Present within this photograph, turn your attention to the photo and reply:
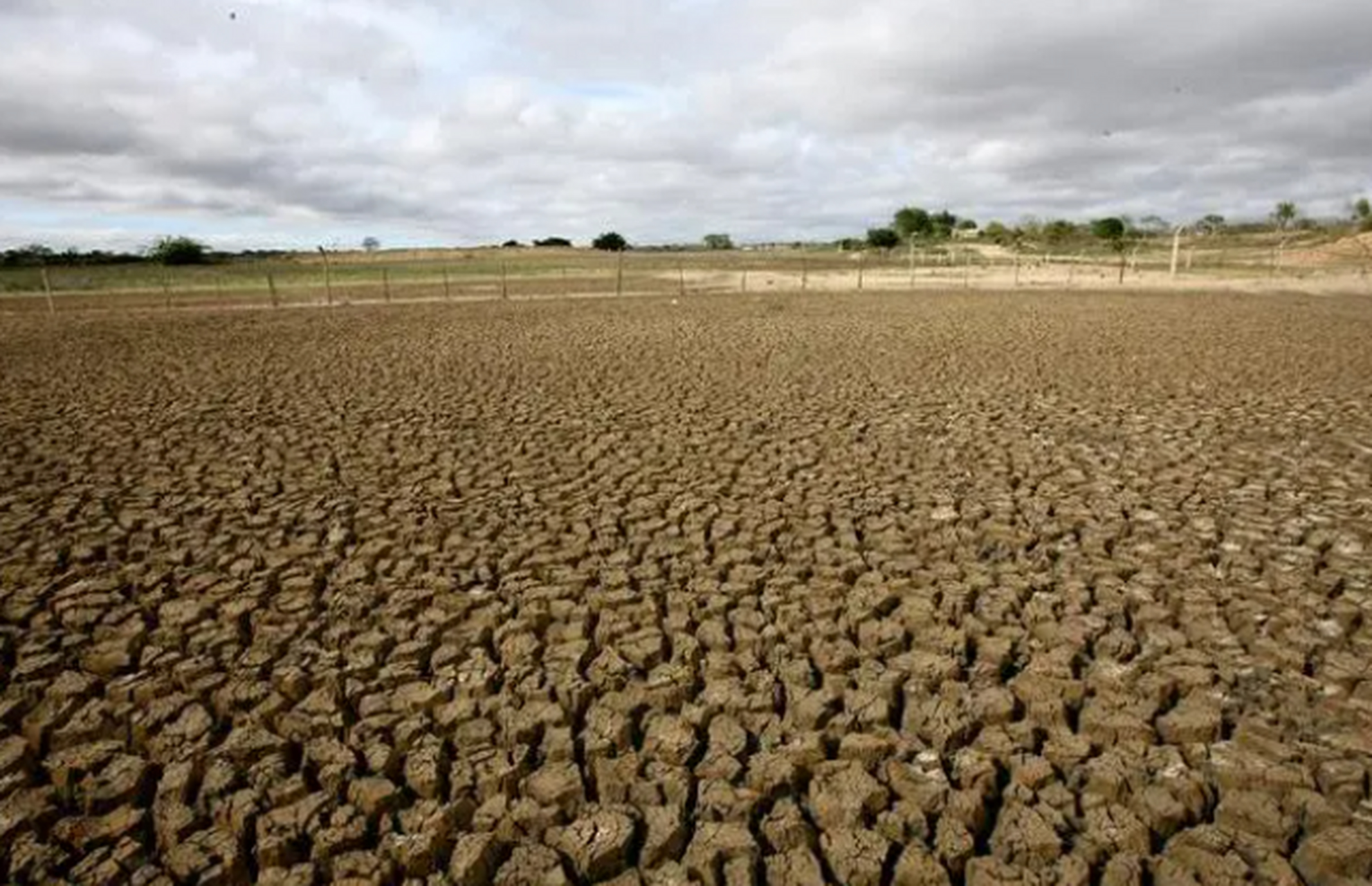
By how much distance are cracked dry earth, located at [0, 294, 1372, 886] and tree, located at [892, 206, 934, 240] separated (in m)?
88.9

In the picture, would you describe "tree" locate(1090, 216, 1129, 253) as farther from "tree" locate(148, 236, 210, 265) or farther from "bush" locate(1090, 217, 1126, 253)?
"tree" locate(148, 236, 210, 265)

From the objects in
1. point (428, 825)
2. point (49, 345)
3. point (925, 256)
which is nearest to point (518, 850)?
point (428, 825)

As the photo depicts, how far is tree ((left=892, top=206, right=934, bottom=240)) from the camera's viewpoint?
9119 cm

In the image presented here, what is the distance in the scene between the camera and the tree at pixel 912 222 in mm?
91188

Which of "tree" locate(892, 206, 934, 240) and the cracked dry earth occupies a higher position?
"tree" locate(892, 206, 934, 240)

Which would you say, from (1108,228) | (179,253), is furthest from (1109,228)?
(179,253)

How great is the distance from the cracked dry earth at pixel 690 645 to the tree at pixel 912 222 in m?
88.9

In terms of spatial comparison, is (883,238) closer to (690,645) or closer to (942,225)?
(942,225)

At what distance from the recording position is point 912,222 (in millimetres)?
92375

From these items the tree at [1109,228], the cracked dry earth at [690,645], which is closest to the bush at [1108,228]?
the tree at [1109,228]

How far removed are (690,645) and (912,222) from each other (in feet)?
317

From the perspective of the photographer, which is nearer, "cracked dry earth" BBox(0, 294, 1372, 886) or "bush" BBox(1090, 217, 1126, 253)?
"cracked dry earth" BBox(0, 294, 1372, 886)

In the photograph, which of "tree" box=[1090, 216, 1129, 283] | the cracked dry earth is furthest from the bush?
the cracked dry earth

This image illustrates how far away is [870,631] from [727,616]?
687 millimetres
